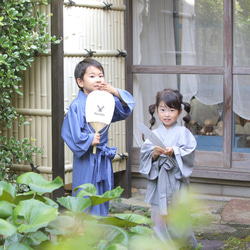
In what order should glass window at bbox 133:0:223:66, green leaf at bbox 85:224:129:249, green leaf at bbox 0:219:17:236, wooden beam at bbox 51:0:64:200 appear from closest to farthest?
green leaf at bbox 0:219:17:236 < green leaf at bbox 85:224:129:249 < wooden beam at bbox 51:0:64:200 < glass window at bbox 133:0:223:66

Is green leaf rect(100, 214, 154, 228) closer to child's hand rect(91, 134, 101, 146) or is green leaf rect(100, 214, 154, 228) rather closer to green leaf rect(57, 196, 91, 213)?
green leaf rect(57, 196, 91, 213)

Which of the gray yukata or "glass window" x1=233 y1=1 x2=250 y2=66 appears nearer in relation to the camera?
the gray yukata

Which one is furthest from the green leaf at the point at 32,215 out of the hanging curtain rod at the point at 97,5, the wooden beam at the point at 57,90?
the hanging curtain rod at the point at 97,5

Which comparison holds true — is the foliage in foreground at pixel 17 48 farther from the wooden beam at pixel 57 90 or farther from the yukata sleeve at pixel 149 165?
the yukata sleeve at pixel 149 165

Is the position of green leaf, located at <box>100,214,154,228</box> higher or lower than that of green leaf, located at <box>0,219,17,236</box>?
lower

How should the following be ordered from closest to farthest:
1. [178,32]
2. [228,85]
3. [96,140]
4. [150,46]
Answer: [96,140] → [228,85] → [178,32] → [150,46]

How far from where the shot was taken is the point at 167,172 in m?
4.16

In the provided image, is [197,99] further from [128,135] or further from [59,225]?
[59,225]

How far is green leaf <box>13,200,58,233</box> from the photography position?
41.1 inches

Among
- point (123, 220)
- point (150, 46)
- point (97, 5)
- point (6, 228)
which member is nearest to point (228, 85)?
point (150, 46)

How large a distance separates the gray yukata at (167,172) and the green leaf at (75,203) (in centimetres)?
286

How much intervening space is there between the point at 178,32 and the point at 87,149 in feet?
9.50

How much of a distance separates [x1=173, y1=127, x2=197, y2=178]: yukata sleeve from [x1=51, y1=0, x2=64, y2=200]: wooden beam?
114 cm

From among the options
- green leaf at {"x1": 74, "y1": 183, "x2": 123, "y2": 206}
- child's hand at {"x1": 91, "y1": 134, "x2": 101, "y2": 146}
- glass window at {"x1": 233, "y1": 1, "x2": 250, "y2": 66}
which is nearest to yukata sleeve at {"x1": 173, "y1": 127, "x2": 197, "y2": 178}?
child's hand at {"x1": 91, "y1": 134, "x2": 101, "y2": 146}
